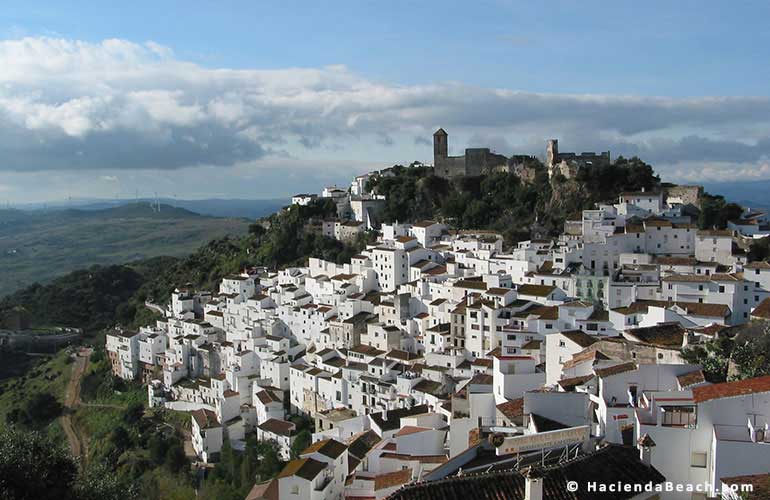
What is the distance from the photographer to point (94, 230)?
150 meters

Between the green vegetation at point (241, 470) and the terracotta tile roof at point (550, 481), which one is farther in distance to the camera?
the green vegetation at point (241, 470)

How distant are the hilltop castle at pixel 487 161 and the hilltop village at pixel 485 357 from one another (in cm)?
21

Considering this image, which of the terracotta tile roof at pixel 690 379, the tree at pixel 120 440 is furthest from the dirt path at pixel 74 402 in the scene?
the terracotta tile roof at pixel 690 379

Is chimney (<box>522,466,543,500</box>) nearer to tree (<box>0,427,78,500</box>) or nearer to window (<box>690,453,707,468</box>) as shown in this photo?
window (<box>690,453,707,468</box>)

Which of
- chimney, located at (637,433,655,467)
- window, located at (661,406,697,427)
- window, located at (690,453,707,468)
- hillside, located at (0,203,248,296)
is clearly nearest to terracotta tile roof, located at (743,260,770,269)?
window, located at (661,406,697,427)

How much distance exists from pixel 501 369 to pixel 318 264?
75.4 feet

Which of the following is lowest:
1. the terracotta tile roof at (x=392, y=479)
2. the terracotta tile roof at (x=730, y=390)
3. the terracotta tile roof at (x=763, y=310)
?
the terracotta tile roof at (x=392, y=479)

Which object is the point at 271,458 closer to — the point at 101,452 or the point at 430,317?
the point at 430,317

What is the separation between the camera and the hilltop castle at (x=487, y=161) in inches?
1708

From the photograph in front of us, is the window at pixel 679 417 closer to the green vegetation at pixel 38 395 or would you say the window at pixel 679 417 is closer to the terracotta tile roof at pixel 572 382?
the terracotta tile roof at pixel 572 382

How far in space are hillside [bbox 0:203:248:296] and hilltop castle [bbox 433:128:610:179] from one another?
6029cm

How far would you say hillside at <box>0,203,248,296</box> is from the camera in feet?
370

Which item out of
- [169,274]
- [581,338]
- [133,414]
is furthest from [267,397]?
[169,274]

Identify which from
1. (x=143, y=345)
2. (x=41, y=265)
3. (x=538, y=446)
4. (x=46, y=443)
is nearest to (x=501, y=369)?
(x=538, y=446)
